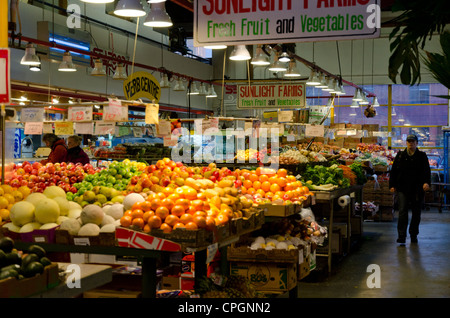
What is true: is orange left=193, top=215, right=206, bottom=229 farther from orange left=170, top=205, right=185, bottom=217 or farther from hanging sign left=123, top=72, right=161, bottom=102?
hanging sign left=123, top=72, right=161, bottom=102

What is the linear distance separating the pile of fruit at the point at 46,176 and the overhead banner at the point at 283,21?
2.80 m

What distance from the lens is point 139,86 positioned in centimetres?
784

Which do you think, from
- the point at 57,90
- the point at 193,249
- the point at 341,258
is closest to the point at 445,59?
the point at 193,249

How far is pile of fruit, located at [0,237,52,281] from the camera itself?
2.61 meters

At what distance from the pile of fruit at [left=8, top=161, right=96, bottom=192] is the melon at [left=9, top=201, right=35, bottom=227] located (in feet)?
6.23

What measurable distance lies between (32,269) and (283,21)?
2.29 metres

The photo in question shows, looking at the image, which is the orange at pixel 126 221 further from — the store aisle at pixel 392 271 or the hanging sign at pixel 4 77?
the store aisle at pixel 392 271

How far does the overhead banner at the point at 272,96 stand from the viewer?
34.8 feet

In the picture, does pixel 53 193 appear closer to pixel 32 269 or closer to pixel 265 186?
pixel 32 269

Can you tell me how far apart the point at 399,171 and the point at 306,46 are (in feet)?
40.3

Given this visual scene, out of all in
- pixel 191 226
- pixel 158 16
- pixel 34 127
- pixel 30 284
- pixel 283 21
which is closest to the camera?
pixel 30 284

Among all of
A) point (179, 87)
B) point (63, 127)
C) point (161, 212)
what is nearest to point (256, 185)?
point (161, 212)

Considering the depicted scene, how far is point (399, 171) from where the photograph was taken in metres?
9.57

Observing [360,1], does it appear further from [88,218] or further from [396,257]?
[396,257]
